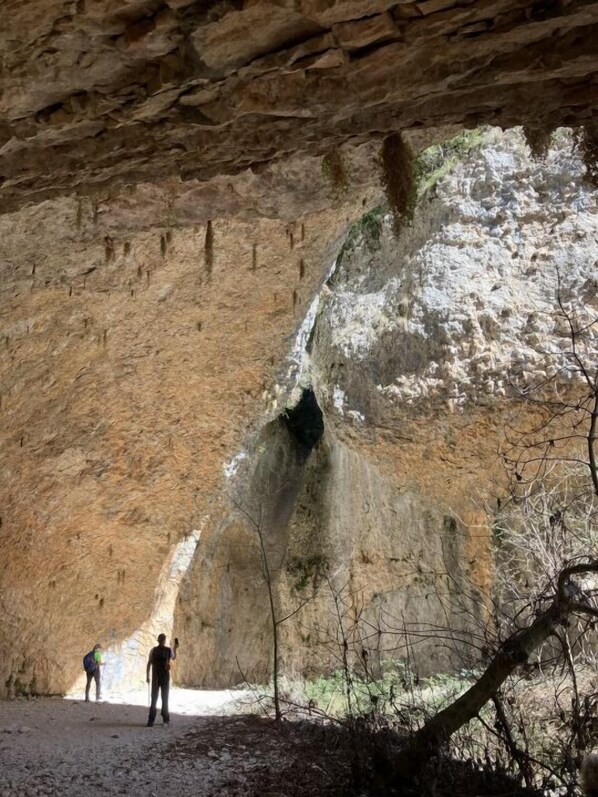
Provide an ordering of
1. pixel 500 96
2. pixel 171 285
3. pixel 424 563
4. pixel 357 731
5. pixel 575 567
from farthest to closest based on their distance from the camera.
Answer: pixel 424 563, pixel 171 285, pixel 357 731, pixel 500 96, pixel 575 567

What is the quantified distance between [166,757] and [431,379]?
22.5 ft

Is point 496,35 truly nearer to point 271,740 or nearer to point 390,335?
point 271,740

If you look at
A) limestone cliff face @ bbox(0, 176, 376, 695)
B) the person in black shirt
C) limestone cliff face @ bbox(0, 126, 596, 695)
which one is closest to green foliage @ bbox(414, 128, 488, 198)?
limestone cliff face @ bbox(0, 126, 596, 695)

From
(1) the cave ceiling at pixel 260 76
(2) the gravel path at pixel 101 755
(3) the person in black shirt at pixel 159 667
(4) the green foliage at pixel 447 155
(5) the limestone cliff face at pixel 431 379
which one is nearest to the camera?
(1) the cave ceiling at pixel 260 76

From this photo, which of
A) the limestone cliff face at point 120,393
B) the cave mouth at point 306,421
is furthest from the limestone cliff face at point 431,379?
the cave mouth at point 306,421

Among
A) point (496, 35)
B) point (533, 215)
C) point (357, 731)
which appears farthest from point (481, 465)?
point (496, 35)

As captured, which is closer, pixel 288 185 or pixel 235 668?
pixel 288 185

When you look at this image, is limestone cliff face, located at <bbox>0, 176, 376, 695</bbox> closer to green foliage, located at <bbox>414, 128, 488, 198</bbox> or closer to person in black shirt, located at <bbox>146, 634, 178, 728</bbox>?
green foliage, located at <bbox>414, 128, 488, 198</bbox>

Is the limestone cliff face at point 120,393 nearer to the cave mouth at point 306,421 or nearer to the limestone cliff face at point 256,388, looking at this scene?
the limestone cliff face at point 256,388

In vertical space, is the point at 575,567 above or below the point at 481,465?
below

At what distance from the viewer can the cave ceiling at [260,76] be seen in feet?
12.7

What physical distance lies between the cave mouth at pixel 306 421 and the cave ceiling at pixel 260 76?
13644mm

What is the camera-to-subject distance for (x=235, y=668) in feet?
59.0

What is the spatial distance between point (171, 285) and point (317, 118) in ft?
22.3
